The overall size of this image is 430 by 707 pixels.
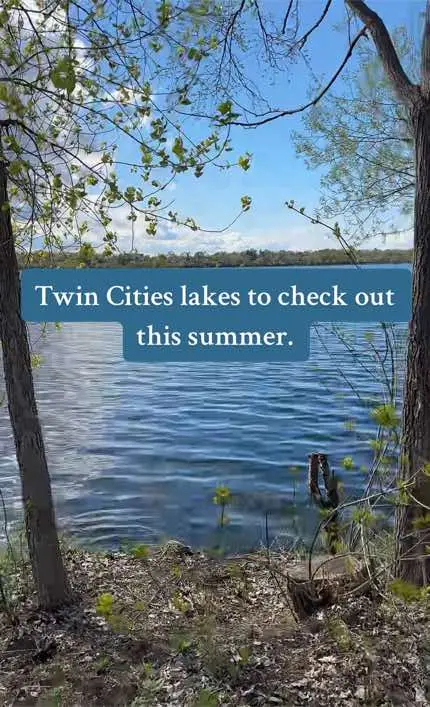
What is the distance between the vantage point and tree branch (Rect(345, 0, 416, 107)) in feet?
12.3

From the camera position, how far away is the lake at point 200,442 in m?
5.68

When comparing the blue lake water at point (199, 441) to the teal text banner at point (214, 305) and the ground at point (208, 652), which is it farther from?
the ground at point (208, 652)

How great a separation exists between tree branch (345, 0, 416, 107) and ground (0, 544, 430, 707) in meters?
2.74

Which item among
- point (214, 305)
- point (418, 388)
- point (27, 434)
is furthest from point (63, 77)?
point (418, 388)

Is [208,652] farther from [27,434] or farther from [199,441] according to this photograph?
[199,441]

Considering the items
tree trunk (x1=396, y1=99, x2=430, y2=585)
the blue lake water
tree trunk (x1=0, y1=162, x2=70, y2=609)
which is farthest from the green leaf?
the blue lake water

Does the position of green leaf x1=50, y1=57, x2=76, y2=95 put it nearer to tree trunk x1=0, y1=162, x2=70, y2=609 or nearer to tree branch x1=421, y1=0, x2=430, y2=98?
tree trunk x1=0, y1=162, x2=70, y2=609

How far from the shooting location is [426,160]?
143 inches

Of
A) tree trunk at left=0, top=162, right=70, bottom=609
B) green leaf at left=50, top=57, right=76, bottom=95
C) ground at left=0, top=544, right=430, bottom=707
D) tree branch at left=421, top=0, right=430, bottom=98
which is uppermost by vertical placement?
tree branch at left=421, top=0, right=430, bottom=98

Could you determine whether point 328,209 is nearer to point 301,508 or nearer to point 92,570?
point 301,508

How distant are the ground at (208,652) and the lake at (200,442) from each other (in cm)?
104

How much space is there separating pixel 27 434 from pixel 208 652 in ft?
4.94

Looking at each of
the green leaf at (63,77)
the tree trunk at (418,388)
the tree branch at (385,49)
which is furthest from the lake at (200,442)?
the green leaf at (63,77)

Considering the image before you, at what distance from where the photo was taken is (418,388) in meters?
3.70
